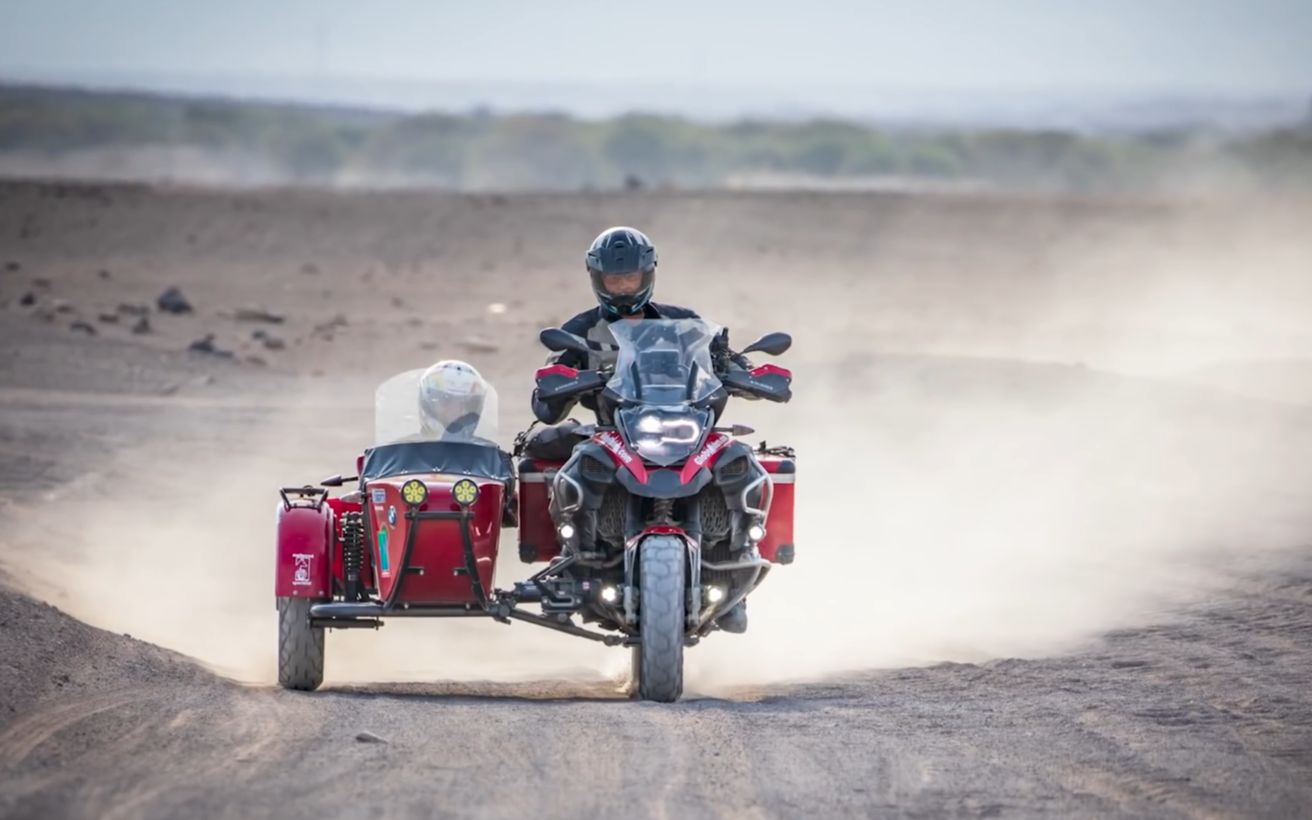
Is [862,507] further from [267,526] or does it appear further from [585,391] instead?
[585,391]

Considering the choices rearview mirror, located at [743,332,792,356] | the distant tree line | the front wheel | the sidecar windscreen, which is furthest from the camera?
the distant tree line

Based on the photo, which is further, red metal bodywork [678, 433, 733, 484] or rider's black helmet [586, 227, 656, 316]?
rider's black helmet [586, 227, 656, 316]

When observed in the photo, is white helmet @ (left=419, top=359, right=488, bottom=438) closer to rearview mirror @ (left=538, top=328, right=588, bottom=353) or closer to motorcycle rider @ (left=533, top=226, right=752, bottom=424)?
motorcycle rider @ (left=533, top=226, right=752, bottom=424)

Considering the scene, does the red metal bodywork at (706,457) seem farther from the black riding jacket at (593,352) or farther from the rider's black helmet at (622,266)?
the rider's black helmet at (622,266)

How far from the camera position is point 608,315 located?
533 inches

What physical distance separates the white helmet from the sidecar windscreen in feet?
0.46

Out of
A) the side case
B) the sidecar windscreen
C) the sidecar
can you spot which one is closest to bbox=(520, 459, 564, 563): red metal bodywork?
the sidecar

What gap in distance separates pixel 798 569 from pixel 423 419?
5.52 meters

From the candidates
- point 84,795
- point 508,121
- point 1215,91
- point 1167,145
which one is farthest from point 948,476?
point 508,121

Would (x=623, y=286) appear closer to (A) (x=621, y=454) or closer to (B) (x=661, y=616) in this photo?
(A) (x=621, y=454)

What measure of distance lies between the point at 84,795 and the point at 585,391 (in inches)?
183

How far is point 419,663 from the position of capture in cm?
1526

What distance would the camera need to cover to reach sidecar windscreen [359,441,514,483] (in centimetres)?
1266

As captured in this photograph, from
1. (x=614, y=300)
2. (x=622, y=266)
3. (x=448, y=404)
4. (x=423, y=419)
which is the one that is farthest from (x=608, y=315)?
(x=423, y=419)
